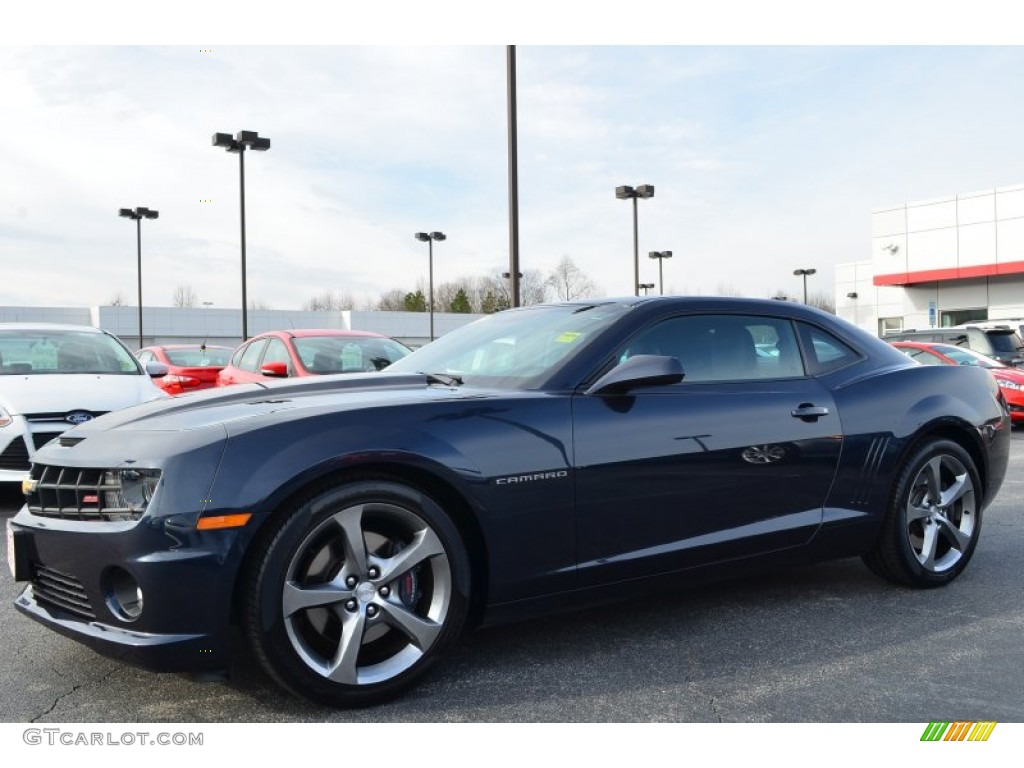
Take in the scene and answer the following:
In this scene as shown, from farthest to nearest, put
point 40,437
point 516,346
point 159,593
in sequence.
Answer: point 40,437 → point 516,346 → point 159,593

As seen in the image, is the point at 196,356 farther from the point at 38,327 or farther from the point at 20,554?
the point at 20,554

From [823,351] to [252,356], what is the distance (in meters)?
7.99

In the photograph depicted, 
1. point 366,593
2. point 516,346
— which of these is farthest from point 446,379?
point 366,593

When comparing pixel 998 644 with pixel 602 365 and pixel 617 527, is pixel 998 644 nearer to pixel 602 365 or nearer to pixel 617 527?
pixel 617 527

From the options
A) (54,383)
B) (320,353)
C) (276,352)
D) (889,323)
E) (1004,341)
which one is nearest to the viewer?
(54,383)

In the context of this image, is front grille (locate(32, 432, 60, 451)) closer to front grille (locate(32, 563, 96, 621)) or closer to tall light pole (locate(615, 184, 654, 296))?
front grille (locate(32, 563, 96, 621))

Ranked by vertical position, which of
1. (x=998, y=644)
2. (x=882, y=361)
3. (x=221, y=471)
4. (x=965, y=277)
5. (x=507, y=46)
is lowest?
(x=998, y=644)

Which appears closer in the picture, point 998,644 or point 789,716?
point 789,716

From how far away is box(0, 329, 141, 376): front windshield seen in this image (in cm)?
838

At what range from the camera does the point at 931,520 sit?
488 cm

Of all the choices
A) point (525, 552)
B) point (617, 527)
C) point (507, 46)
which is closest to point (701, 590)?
point (617, 527)

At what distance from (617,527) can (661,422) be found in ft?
1.53

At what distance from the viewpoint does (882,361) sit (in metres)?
4.88

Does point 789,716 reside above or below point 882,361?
below
